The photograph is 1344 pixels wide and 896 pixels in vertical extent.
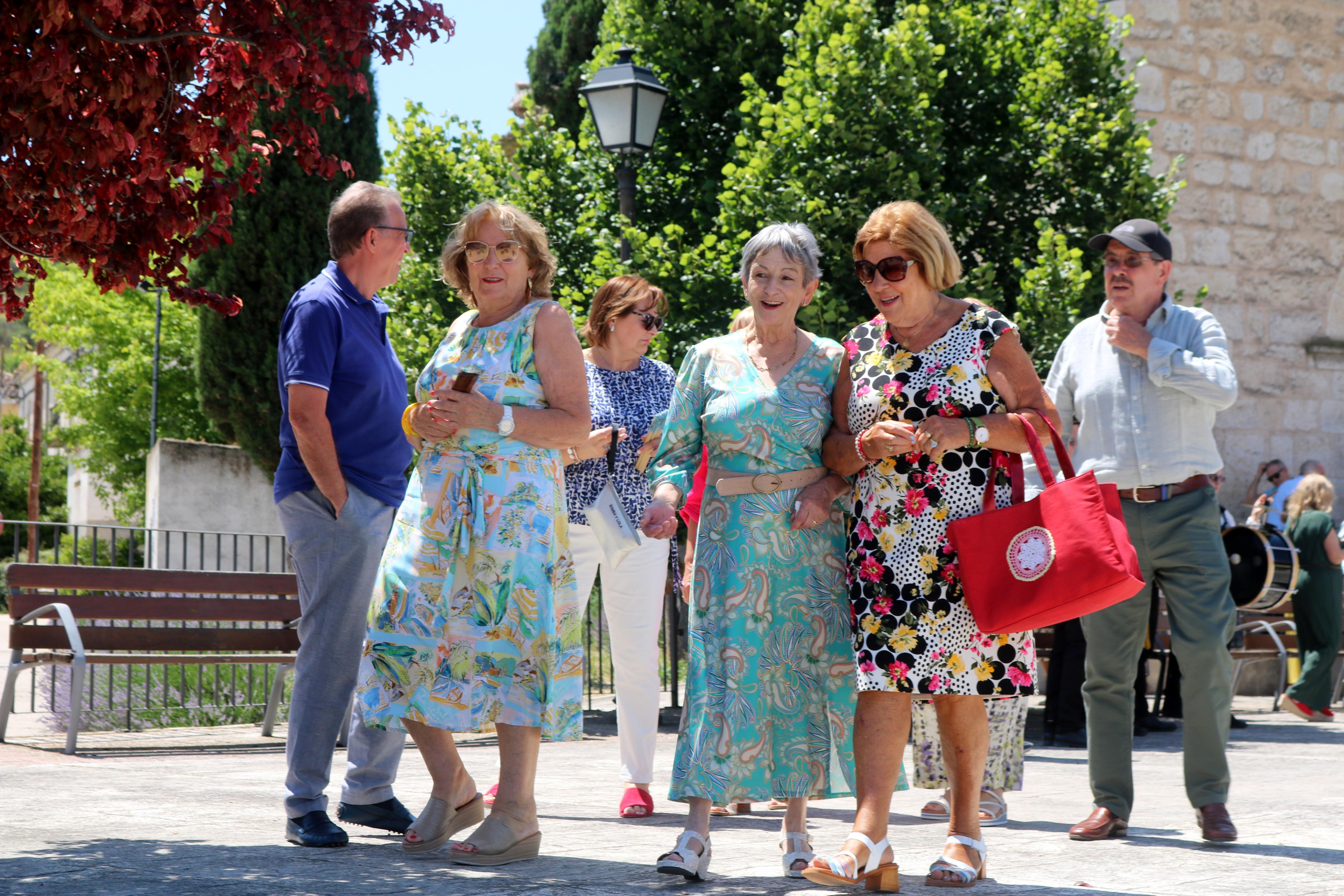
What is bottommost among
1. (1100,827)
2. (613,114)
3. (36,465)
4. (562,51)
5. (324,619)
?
(1100,827)

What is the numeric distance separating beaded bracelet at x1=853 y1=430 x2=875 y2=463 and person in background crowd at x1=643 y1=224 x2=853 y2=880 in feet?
0.44

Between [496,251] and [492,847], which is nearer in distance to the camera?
[492,847]

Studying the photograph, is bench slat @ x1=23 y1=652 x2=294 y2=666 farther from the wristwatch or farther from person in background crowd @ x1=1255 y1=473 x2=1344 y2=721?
person in background crowd @ x1=1255 y1=473 x2=1344 y2=721

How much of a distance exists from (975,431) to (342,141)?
56.7 ft

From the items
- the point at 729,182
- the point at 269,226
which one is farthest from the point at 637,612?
the point at 269,226

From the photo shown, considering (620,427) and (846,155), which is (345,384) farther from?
(846,155)

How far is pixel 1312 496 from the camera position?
11.0m

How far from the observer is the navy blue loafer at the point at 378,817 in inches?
183

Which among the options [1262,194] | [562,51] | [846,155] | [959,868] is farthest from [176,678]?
[562,51]

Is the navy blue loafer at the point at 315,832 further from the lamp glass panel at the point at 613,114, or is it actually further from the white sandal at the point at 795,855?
the lamp glass panel at the point at 613,114

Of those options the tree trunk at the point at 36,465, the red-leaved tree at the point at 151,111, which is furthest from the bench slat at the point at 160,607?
the tree trunk at the point at 36,465

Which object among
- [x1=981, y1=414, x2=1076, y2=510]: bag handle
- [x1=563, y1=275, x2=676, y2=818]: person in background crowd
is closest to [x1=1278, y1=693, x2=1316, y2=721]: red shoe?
[x1=563, y1=275, x2=676, y2=818]: person in background crowd

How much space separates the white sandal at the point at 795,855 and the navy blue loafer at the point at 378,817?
52.6 inches

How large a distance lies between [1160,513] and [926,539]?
1.42 meters
